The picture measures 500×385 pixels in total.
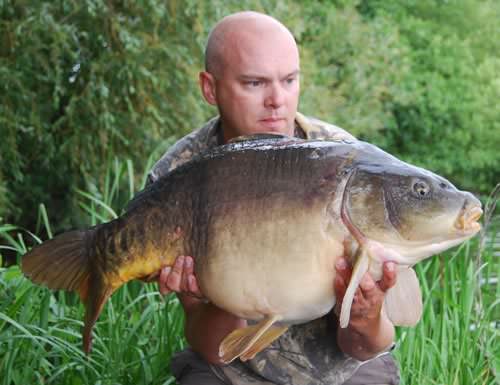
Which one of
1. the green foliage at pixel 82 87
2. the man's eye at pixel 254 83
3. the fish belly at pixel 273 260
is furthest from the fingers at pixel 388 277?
the green foliage at pixel 82 87

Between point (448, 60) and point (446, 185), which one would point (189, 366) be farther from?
point (448, 60)

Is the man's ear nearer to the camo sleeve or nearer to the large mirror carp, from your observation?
the camo sleeve

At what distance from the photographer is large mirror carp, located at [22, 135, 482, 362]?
175 cm

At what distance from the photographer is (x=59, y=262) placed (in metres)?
2.08

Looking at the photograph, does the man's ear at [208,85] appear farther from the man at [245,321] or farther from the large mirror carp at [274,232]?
the large mirror carp at [274,232]

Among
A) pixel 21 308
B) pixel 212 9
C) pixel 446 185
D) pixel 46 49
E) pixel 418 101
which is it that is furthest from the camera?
pixel 418 101

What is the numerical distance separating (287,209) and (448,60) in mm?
14596

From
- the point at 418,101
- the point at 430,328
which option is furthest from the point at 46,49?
the point at 418,101

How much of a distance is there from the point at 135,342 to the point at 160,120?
3.83 m

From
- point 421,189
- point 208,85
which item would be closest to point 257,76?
point 208,85

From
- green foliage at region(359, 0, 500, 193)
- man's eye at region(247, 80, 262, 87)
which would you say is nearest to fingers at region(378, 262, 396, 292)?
man's eye at region(247, 80, 262, 87)

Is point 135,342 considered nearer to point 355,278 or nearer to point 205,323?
point 205,323

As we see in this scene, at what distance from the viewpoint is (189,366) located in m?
2.61

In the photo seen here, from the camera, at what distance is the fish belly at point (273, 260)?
1787 mm
